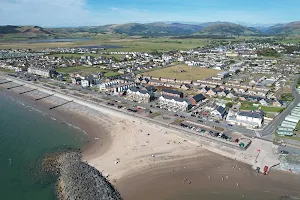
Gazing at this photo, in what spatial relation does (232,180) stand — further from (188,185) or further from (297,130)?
(297,130)

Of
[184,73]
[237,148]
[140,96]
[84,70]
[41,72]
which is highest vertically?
[41,72]

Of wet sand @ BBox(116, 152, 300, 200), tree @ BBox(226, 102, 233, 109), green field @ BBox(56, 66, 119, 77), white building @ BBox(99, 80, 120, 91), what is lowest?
wet sand @ BBox(116, 152, 300, 200)

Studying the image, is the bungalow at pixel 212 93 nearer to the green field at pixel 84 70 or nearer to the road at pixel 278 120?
the road at pixel 278 120

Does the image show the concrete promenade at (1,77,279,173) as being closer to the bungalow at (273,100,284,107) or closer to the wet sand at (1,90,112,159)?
the wet sand at (1,90,112,159)

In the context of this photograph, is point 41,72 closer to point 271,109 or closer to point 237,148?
point 237,148

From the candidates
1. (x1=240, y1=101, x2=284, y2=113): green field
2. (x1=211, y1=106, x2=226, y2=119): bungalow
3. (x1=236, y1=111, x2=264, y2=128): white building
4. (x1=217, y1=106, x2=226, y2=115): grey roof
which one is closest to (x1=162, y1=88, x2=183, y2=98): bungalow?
(x1=217, y1=106, x2=226, y2=115): grey roof

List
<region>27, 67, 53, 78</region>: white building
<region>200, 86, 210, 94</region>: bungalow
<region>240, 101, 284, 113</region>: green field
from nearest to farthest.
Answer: <region>240, 101, 284, 113</region>: green field, <region>200, 86, 210, 94</region>: bungalow, <region>27, 67, 53, 78</region>: white building

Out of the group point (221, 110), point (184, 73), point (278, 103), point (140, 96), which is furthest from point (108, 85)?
point (278, 103)

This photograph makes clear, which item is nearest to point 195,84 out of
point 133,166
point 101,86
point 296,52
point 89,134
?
point 101,86
